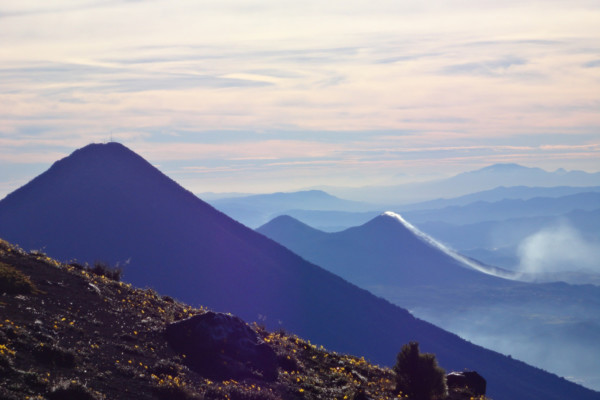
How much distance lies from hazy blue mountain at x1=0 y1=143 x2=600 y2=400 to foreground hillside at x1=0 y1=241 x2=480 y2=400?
3024 inches

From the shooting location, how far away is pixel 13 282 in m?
22.3

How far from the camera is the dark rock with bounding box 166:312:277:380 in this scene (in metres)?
22.3

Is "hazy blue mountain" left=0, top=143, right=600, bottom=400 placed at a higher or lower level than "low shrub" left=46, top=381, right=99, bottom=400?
higher

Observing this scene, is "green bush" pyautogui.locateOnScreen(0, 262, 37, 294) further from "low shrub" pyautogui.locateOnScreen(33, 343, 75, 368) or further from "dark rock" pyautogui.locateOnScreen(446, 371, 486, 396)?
"dark rock" pyautogui.locateOnScreen(446, 371, 486, 396)

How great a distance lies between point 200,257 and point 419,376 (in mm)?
92855

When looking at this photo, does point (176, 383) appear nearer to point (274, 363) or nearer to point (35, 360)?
point (35, 360)

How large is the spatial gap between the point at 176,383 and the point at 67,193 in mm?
105406

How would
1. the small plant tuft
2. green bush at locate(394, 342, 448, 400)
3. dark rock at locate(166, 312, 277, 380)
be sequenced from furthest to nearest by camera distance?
the small plant tuft → green bush at locate(394, 342, 448, 400) → dark rock at locate(166, 312, 277, 380)

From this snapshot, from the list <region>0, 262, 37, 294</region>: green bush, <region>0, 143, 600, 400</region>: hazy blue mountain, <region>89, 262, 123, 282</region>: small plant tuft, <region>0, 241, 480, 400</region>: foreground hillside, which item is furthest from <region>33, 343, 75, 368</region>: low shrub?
<region>0, 143, 600, 400</region>: hazy blue mountain

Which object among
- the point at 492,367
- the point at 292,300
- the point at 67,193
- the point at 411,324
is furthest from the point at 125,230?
the point at 492,367

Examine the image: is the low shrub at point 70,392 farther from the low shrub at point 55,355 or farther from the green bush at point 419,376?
the green bush at point 419,376

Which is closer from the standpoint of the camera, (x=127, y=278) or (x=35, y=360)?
(x=35, y=360)

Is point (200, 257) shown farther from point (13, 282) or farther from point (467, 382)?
point (13, 282)

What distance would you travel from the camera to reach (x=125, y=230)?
114625 mm
